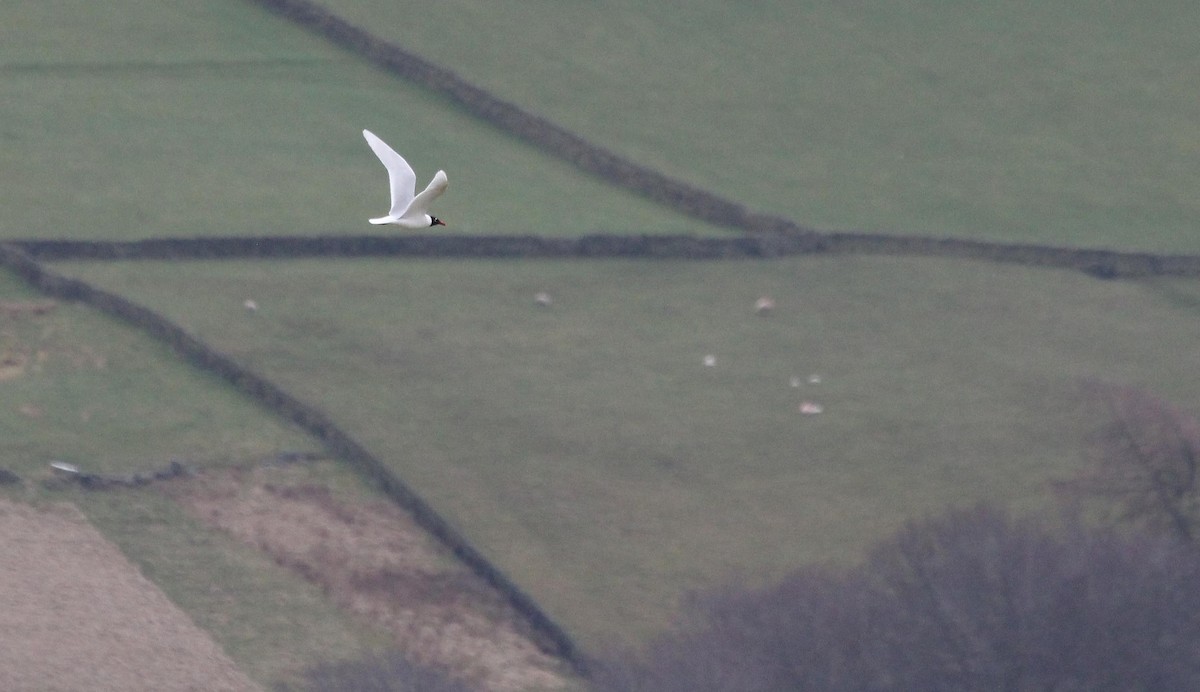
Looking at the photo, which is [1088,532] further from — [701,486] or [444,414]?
[444,414]

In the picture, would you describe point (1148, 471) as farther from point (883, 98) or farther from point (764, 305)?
point (883, 98)

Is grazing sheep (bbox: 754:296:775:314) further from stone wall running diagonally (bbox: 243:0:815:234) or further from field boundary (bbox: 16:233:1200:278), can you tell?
stone wall running diagonally (bbox: 243:0:815:234)

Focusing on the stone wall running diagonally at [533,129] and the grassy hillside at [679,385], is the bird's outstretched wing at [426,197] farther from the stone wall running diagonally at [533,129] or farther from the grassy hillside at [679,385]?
the stone wall running diagonally at [533,129]

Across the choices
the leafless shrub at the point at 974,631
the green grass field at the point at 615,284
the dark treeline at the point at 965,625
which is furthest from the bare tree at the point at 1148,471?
the leafless shrub at the point at 974,631

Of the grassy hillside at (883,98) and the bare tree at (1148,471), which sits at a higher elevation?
the grassy hillside at (883,98)

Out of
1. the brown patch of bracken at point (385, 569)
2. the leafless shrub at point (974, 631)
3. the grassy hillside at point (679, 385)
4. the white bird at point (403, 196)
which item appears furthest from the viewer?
the grassy hillside at point (679, 385)

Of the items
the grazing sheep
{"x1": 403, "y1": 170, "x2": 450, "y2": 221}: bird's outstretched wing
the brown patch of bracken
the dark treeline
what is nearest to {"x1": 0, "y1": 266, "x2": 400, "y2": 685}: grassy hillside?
the brown patch of bracken
